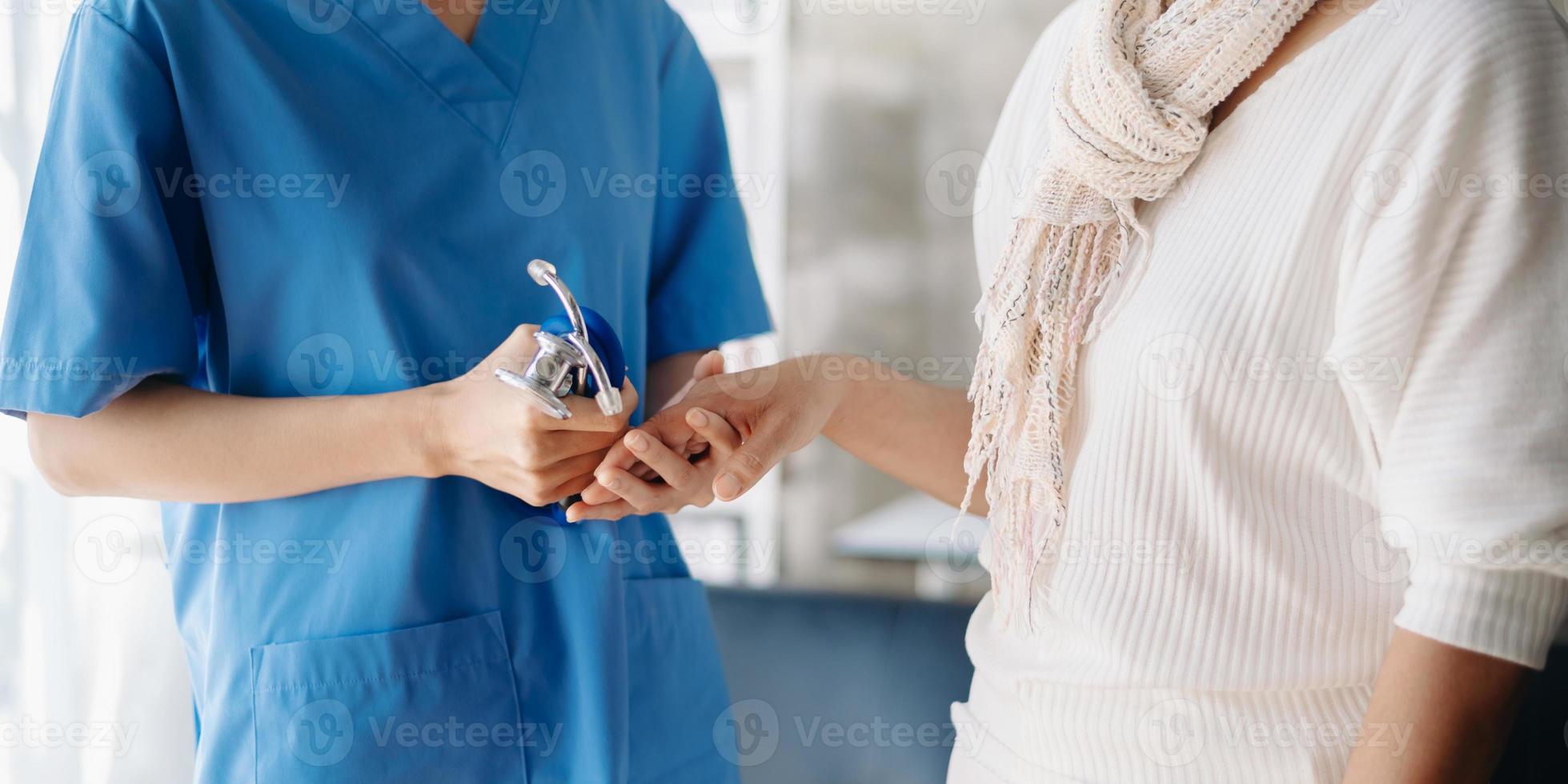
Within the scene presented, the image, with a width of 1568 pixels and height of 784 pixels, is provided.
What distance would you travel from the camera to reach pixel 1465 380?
55cm

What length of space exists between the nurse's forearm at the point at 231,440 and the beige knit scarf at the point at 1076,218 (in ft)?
1.30

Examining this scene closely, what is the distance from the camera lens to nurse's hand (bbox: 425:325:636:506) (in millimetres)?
684

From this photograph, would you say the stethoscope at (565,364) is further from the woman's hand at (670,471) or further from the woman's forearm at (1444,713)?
the woman's forearm at (1444,713)

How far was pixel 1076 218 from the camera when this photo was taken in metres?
0.75

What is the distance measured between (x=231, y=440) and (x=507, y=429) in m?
0.18

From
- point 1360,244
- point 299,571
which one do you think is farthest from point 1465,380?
point 299,571

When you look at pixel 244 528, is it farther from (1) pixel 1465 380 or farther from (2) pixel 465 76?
(1) pixel 1465 380

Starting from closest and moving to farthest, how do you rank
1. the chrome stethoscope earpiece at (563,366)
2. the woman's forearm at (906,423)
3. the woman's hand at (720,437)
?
1. the chrome stethoscope earpiece at (563,366)
2. the woman's hand at (720,437)
3. the woman's forearm at (906,423)

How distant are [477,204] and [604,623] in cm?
32

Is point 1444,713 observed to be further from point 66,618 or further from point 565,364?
point 66,618

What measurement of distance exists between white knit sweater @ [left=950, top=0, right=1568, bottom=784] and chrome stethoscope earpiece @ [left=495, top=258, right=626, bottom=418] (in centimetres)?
32

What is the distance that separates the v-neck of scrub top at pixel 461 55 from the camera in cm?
78

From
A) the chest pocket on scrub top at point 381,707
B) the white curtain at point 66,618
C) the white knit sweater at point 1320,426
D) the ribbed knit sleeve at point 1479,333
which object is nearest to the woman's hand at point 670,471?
the chest pocket on scrub top at point 381,707

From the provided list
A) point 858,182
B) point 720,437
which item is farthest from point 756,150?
point 720,437
